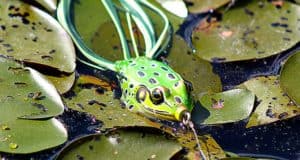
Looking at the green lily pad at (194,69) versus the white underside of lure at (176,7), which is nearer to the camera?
the green lily pad at (194,69)

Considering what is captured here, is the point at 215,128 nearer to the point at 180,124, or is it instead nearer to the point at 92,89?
the point at 180,124

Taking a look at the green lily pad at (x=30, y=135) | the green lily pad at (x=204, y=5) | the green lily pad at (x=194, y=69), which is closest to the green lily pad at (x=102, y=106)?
the green lily pad at (x=30, y=135)

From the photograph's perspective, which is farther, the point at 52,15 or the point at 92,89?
the point at 52,15

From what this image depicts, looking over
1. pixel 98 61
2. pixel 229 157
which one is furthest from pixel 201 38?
pixel 229 157

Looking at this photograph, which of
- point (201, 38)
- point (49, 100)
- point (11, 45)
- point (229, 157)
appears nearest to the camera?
A: point (229, 157)

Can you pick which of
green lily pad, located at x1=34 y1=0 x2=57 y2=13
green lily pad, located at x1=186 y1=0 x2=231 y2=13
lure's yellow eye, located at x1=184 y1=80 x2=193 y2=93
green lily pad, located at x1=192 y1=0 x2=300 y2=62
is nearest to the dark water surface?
lure's yellow eye, located at x1=184 y1=80 x2=193 y2=93

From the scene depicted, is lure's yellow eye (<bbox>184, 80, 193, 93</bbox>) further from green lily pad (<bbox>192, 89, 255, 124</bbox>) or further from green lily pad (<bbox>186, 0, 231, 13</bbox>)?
green lily pad (<bbox>186, 0, 231, 13</bbox>)

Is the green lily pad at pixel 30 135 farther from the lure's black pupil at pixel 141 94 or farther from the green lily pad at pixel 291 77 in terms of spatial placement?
the green lily pad at pixel 291 77
